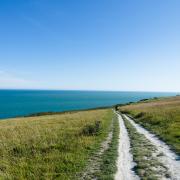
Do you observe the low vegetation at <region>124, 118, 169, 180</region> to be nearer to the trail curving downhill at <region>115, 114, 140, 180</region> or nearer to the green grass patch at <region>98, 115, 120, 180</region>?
the trail curving downhill at <region>115, 114, 140, 180</region>

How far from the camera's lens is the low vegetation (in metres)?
10.1

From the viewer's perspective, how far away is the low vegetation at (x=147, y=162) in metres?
10.1

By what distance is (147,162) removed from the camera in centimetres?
1197

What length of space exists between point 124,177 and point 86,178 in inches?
60.8

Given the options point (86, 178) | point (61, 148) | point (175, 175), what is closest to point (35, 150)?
point (61, 148)

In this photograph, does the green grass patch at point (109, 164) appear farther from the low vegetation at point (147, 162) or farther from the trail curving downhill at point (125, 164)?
the low vegetation at point (147, 162)

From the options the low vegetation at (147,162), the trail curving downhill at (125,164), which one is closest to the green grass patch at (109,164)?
the trail curving downhill at (125,164)

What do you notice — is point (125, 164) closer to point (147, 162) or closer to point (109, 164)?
point (109, 164)

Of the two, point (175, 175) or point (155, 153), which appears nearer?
point (175, 175)

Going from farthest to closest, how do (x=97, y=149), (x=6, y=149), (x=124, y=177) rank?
(x=6, y=149) → (x=97, y=149) → (x=124, y=177)

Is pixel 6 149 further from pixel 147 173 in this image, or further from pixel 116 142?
pixel 147 173

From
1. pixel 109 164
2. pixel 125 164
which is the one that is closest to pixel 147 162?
pixel 125 164

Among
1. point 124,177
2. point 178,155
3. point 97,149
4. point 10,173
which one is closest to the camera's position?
point 124,177

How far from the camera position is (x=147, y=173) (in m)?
10.2
